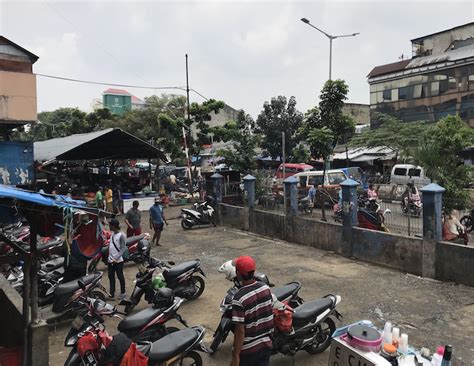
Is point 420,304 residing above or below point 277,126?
below

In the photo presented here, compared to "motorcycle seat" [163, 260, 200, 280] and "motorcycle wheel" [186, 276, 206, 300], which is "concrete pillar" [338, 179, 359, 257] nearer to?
"motorcycle wheel" [186, 276, 206, 300]

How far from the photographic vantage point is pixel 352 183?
30.4 feet

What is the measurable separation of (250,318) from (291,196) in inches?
311

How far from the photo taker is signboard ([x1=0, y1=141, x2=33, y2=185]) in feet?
43.6

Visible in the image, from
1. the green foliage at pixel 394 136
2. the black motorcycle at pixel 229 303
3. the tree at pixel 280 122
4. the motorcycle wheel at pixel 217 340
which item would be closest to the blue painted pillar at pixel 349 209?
the black motorcycle at pixel 229 303

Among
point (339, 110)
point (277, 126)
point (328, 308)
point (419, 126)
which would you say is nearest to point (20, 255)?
point (328, 308)

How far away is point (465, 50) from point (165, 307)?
29.8 meters

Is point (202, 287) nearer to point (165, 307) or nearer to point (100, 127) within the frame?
point (165, 307)

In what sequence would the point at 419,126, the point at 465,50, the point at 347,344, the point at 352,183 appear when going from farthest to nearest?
1. the point at 465,50
2. the point at 419,126
3. the point at 352,183
4. the point at 347,344

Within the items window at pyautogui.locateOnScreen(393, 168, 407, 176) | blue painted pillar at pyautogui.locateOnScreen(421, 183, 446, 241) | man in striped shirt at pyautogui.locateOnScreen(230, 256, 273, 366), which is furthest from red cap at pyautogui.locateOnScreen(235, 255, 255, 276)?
window at pyautogui.locateOnScreen(393, 168, 407, 176)

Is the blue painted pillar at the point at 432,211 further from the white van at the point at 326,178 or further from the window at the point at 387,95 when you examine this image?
the window at the point at 387,95

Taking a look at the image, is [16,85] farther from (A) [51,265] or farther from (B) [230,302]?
(B) [230,302]

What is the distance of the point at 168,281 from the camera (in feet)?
20.7

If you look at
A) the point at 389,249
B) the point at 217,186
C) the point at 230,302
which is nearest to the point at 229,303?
the point at 230,302
